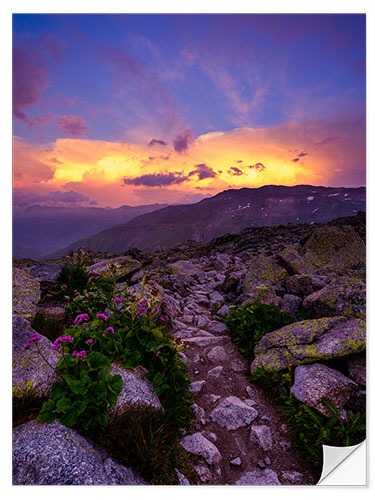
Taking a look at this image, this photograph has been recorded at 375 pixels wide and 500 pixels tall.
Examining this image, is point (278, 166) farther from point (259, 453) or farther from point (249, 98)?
point (259, 453)

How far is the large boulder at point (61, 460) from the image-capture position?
2588mm

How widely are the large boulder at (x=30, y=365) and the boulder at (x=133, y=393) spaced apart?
809mm

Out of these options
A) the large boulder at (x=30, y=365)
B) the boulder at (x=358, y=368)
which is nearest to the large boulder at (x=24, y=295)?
the large boulder at (x=30, y=365)

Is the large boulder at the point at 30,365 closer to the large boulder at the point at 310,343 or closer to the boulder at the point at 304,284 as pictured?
the large boulder at the point at 310,343

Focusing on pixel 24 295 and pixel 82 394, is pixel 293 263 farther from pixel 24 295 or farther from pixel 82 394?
pixel 24 295

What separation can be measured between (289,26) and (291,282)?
570cm

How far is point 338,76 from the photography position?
16.4ft

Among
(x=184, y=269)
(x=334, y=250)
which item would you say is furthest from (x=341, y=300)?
(x=184, y=269)

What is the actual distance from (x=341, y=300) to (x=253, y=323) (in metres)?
1.91

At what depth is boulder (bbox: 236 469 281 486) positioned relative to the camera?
3.30 meters

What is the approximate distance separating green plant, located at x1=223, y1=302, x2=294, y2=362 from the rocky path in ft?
1.16

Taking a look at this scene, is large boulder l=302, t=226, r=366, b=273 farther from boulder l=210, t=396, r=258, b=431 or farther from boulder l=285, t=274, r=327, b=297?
boulder l=210, t=396, r=258, b=431
